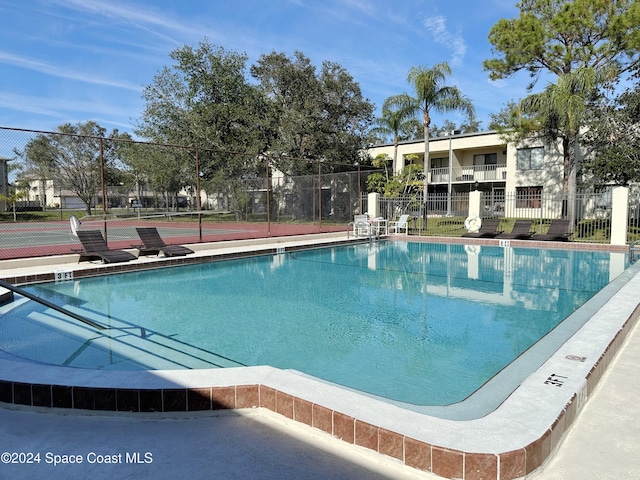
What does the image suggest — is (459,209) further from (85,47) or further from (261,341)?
(261,341)

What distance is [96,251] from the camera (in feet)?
33.3

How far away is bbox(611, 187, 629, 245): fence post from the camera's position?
538 inches

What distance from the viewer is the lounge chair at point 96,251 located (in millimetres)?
9872

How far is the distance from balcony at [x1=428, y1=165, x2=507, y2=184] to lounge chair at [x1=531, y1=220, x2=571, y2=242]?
13.8 meters

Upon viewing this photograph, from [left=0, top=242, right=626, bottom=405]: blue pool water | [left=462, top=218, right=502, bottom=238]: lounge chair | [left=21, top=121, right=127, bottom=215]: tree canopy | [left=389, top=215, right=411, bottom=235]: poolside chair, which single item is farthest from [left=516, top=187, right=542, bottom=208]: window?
[left=21, top=121, right=127, bottom=215]: tree canopy

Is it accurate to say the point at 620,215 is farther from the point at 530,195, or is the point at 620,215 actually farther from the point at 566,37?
the point at 530,195

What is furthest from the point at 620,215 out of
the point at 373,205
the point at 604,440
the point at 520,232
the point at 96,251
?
the point at 96,251

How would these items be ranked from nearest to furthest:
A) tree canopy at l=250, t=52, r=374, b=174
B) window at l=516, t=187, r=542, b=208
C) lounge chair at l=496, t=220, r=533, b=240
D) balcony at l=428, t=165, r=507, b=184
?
lounge chair at l=496, t=220, r=533, b=240 < tree canopy at l=250, t=52, r=374, b=174 < window at l=516, t=187, r=542, b=208 < balcony at l=428, t=165, r=507, b=184

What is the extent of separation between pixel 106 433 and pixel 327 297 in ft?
16.8

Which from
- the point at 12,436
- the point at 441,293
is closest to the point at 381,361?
the point at 12,436

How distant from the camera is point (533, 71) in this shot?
66.2 feet

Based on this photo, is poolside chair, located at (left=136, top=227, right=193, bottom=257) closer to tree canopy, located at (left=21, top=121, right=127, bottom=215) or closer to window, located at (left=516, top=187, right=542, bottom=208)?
tree canopy, located at (left=21, top=121, right=127, bottom=215)

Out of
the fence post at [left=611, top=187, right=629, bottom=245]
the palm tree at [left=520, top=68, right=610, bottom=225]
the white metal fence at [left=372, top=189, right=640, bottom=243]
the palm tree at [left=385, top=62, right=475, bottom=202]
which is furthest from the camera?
the palm tree at [left=385, top=62, right=475, bottom=202]

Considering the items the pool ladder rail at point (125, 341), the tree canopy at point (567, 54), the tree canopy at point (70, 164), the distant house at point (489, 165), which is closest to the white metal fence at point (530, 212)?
the distant house at point (489, 165)
